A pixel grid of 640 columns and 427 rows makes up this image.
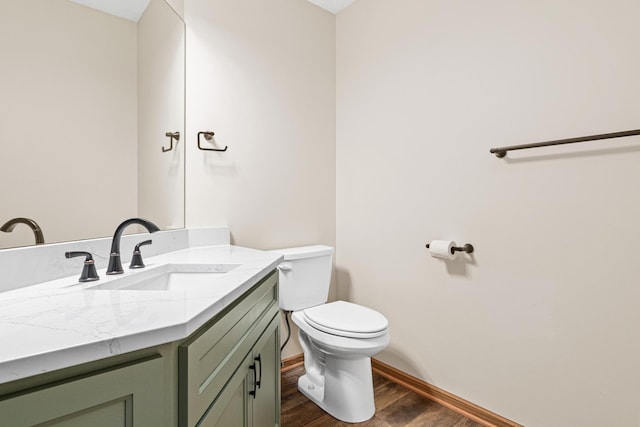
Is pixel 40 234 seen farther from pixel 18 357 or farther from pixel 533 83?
pixel 533 83

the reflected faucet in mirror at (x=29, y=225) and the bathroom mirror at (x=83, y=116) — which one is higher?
the bathroom mirror at (x=83, y=116)

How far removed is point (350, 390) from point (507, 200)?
1.19 meters

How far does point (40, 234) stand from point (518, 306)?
185 centimetres

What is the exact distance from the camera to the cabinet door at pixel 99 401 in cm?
47

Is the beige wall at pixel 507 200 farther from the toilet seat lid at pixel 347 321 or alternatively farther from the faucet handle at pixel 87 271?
the faucet handle at pixel 87 271

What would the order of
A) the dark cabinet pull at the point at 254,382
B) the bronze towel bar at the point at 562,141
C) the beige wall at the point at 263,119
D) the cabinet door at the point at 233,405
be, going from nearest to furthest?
the cabinet door at the point at 233,405, the dark cabinet pull at the point at 254,382, the bronze towel bar at the point at 562,141, the beige wall at the point at 263,119

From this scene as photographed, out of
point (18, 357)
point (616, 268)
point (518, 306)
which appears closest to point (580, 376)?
point (518, 306)

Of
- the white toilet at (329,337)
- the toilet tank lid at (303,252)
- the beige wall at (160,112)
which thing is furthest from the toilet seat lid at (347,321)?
the beige wall at (160,112)

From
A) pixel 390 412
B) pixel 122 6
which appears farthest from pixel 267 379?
pixel 122 6

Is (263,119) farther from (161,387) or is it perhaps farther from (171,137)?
(161,387)

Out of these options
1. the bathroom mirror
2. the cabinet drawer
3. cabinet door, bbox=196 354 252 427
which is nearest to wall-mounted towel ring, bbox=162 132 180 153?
the bathroom mirror

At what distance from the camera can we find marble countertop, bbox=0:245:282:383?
0.50m

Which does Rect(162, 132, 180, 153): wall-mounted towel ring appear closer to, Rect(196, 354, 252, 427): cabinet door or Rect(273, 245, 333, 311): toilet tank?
Rect(273, 245, 333, 311): toilet tank

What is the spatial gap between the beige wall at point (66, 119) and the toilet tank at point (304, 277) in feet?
2.79
